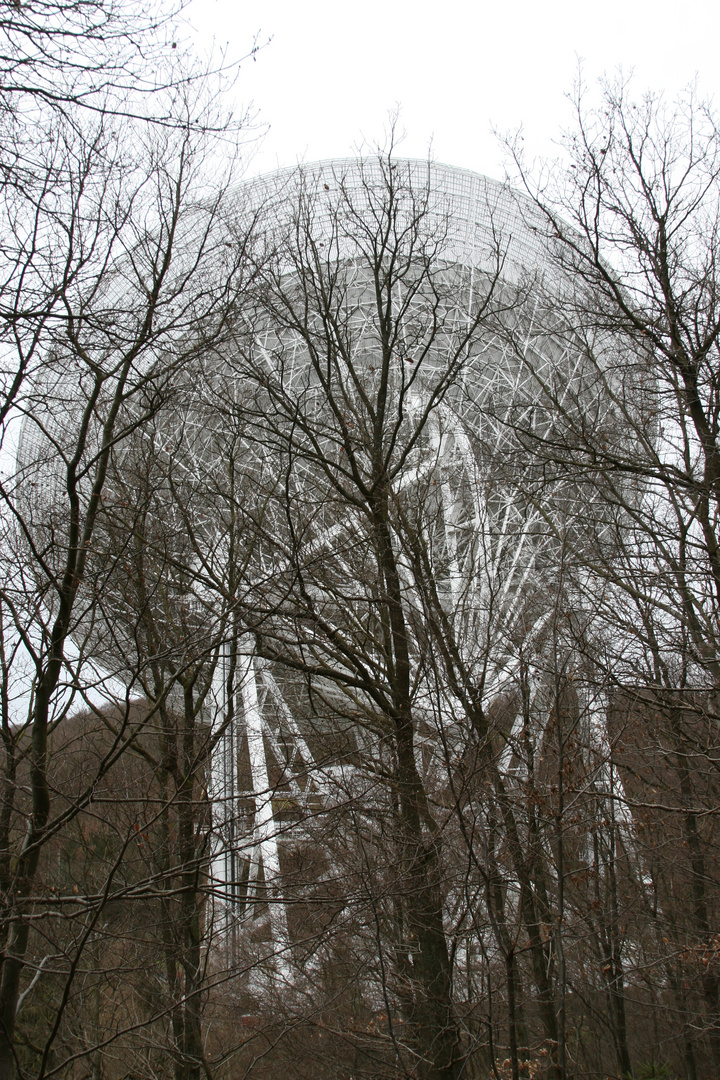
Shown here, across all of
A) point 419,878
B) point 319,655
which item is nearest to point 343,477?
point 319,655

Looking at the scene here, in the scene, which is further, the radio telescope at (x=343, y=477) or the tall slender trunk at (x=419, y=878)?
the radio telescope at (x=343, y=477)

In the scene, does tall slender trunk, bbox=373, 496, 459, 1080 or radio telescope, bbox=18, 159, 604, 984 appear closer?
tall slender trunk, bbox=373, 496, 459, 1080

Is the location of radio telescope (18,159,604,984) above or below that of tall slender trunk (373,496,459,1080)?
above

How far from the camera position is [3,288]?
441 cm

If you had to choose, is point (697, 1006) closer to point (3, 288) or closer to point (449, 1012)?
point (449, 1012)

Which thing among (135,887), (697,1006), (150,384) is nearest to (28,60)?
(150,384)

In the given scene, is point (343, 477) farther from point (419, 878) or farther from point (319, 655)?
point (419, 878)

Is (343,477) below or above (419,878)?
above

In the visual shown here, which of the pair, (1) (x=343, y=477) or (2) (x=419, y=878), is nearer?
(2) (x=419, y=878)

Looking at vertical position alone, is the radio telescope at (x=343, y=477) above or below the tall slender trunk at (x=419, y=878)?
above

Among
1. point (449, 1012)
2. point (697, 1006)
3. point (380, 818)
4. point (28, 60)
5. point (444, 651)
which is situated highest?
point (28, 60)

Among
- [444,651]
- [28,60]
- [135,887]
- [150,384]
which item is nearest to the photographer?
[28,60]

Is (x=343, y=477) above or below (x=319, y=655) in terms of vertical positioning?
above

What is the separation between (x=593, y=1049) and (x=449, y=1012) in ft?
38.9
